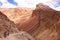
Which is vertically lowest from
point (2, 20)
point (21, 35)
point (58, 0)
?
point (21, 35)

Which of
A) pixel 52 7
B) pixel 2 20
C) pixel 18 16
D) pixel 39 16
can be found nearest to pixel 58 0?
pixel 52 7

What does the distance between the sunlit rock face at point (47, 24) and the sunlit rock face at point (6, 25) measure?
2.68ft

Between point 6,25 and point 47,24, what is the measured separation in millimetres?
1523

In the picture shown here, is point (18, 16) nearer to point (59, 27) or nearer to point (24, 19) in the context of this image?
point (24, 19)

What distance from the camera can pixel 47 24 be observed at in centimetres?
867

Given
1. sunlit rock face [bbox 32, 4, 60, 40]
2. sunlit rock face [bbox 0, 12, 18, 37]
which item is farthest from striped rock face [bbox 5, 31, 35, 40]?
sunlit rock face [bbox 32, 4, 60, 40]

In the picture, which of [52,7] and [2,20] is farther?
[52,7]

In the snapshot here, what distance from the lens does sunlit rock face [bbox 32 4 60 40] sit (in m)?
8.38

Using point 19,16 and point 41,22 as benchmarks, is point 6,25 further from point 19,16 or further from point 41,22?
point 41,22

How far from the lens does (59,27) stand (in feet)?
27.7

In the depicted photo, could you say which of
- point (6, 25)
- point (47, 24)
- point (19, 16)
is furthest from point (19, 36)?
point (47, 24)

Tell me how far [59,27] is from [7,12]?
1.85 meters

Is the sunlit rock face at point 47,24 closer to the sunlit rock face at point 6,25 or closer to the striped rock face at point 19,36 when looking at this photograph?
the striped rock face at point 19,36

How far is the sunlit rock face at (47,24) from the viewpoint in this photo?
27.5ft
